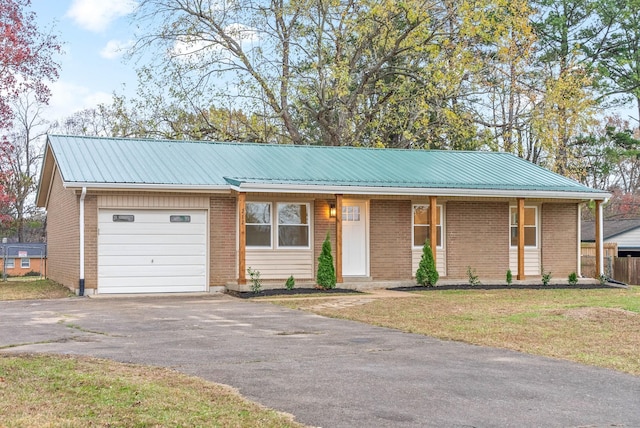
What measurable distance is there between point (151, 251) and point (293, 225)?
12.5 ft

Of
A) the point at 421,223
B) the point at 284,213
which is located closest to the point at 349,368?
the point at 284,213

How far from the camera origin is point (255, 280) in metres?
17.5

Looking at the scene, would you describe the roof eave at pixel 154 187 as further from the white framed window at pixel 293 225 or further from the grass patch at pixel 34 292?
the grass patch at pixel 34 292

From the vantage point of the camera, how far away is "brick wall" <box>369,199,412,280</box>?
20312mm

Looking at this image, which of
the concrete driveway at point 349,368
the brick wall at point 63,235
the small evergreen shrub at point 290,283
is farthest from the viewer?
the small evergreen shrub at point 290,283

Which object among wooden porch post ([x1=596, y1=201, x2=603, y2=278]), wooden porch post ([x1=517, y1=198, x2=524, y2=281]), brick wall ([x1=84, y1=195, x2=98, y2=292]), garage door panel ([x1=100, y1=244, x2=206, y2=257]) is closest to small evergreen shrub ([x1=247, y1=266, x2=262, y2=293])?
garage door panel ([x1=100, y1=244, x2=206, y2=257])

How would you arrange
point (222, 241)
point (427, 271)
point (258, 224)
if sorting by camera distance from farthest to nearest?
point (427, 271) < point (258, 224) < point (222, 241)

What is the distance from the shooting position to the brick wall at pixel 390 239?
20.3 m

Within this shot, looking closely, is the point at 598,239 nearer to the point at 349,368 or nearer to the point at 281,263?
the point at 281,263

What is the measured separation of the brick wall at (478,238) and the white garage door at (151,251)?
23.0 ft

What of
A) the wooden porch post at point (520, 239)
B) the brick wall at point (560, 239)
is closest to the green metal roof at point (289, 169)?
the wooden porch post at point (520, 239)

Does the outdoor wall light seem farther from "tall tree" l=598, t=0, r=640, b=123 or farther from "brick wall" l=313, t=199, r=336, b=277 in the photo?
"tall tree" l=598, t=0, r=640, b=123

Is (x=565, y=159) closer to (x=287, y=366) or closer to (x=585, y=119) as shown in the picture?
(x=585, y=119)

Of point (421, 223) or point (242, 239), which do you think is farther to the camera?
point (421, 223)
